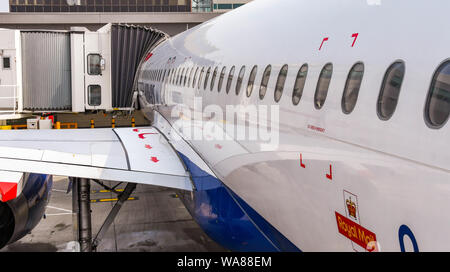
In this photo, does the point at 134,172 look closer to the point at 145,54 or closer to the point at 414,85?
the point at 414,85

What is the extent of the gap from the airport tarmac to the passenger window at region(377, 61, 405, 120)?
22.8 feet

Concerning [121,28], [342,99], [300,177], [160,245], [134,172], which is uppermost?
[121,28]

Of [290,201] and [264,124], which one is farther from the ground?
[264,124]

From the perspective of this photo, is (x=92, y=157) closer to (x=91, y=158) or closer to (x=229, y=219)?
(x=91, y=158)

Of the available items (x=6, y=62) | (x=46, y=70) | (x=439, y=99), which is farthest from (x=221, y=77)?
(x=6, y=62)

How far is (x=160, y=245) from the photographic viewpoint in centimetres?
1040

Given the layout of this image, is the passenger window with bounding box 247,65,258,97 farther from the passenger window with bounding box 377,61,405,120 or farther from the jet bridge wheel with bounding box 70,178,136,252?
the jet bridge wheel with bounding box 70,178,136,252

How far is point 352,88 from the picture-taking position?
3.43 m

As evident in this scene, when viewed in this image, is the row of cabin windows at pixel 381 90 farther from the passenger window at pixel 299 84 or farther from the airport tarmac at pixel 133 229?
the airport tarmac at pixel 133 229

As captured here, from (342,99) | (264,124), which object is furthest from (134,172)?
(342,99)

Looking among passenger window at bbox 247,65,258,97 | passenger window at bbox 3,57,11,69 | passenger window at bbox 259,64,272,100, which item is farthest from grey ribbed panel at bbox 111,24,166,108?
passenger window at bbox 259,64,272,100
